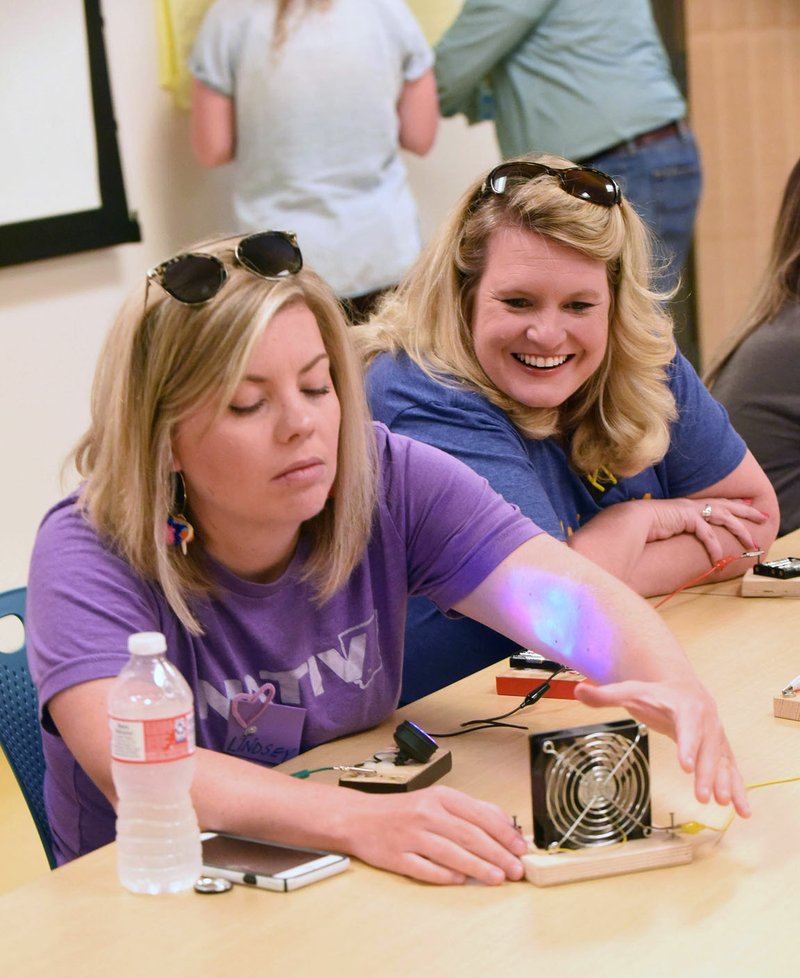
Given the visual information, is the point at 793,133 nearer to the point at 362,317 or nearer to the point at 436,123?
the point at 436,123

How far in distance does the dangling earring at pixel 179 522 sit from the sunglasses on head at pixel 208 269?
0.21m

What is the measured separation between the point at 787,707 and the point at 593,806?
0.45m

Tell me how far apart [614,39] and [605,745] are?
3.03 m

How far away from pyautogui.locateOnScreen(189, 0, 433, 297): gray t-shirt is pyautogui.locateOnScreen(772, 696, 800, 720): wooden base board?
7.05ft

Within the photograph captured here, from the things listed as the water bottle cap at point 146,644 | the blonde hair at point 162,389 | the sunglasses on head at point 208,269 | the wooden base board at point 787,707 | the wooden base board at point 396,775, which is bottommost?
the wooden base board at point 787,707

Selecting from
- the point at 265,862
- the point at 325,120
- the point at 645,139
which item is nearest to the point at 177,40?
the point at 325,120

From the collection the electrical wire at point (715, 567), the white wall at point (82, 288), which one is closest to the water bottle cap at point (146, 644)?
the electrical wire at point (715, 567)

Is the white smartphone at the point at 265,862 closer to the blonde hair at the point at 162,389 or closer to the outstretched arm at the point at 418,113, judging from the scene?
the blonde hair at the point at 162,389

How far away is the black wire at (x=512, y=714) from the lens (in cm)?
176

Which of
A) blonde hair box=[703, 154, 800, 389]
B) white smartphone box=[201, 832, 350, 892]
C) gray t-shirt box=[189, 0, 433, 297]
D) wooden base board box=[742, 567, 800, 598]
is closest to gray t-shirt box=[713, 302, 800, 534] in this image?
blonde hair box=[703, 154, 800, 389]

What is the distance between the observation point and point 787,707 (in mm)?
1728

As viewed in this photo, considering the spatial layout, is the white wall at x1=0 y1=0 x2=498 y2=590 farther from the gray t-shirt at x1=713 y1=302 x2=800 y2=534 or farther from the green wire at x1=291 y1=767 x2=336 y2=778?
the green wire at x1=291 y1=767 x2=336 y2=778

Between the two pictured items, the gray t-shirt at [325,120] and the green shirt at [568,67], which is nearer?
the gray t-shirt at [325,120]

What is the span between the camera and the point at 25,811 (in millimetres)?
3314
